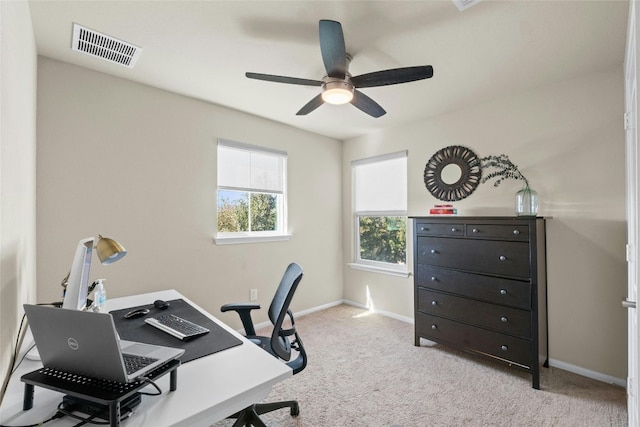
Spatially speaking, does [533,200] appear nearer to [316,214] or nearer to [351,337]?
[351,337]

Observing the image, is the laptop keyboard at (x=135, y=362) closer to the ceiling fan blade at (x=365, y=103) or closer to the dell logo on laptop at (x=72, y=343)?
the dell logo on laptop at (x=72, y=343)

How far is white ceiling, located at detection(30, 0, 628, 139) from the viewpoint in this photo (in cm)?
171

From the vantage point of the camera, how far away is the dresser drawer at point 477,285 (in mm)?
2375

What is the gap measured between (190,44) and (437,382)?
10.0ft

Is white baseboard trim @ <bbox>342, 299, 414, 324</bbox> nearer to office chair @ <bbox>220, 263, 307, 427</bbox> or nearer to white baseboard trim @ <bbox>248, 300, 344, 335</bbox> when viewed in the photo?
white baseboard trim @ <bbox>248, 300, 344, 335</bbox>

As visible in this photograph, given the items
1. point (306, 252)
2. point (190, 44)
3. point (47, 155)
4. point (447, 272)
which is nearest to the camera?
point (190, 44)

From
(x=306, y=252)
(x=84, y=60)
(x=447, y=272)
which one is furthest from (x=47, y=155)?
(x=447, y=272)

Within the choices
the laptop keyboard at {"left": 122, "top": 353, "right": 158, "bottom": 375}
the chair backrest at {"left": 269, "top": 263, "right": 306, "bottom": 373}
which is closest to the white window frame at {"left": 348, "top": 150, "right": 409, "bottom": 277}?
the chair backrest at {"left": 269, "top": 263, "right": 306, "bottom": 373}

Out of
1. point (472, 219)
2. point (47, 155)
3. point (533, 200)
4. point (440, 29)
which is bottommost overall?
point (472, 219)

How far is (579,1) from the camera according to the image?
1648 millimetres

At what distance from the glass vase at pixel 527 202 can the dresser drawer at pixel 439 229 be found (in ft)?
1.61

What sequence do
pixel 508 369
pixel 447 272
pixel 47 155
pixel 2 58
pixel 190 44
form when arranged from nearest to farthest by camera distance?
pixel 2 58, pixel 190 44, pixel 47 155, pixel 508 369, pixel 447 272

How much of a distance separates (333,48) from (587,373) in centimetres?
316

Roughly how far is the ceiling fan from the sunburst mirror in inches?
59.0
